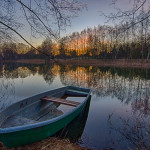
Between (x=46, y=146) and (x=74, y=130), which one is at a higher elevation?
(x=46, y=146)

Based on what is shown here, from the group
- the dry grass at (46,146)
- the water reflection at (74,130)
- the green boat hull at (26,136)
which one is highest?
the green boat hull at (26,136)

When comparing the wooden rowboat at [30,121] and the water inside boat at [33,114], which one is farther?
the water inside boat at [33,114]

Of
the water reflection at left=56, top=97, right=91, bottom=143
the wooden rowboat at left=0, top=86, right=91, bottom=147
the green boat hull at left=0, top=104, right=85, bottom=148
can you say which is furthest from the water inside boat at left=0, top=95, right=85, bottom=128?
the water reflection at left=56, top=97, right=91, bottom=143

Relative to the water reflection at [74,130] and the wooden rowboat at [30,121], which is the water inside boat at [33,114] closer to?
the wooden rowboat at [30,121]

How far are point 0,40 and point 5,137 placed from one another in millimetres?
3026

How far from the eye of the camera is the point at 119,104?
675cm

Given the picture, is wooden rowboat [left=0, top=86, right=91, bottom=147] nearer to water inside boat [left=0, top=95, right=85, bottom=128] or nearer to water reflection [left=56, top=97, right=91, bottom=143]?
water inside boat [left=0, top=95, right=85, bottom=128]

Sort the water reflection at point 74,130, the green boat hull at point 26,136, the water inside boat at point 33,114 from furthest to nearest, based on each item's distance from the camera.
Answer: the water reflection at point 74,130 → the water inside boat at point 33,114 → the green boat hull at point 26,136

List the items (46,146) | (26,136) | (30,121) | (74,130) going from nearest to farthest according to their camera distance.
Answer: (26,136) → (46,146) → (30,121) → (74,130)

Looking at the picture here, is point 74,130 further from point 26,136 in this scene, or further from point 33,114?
point 26,136

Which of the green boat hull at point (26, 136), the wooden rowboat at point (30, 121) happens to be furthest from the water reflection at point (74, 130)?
the green boat hull at point (26, 136)

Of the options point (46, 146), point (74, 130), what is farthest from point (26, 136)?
point (74, 130)

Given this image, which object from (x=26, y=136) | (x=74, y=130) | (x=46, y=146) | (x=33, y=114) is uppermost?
(x=26, y=136)

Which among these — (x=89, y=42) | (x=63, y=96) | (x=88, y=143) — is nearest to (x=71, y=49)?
(x=89, y=42)
